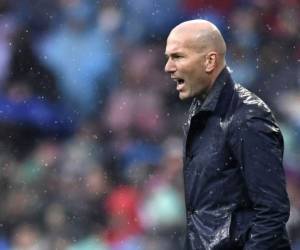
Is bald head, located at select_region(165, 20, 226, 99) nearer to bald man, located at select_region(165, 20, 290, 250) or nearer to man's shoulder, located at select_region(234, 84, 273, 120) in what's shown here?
bald man, located at select_region(165, 20, 290, 250)

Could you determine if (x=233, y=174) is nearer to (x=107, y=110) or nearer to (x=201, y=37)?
(x=201, y=37)

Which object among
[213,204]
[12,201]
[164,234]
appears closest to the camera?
[213,204]

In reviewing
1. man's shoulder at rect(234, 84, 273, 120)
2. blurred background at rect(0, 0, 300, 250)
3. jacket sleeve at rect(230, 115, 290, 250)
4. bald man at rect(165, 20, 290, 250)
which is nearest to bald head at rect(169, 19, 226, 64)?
bald man at rect(165, 20, 290, 250)

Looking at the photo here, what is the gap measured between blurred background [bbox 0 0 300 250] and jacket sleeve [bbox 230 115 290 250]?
3283 mm

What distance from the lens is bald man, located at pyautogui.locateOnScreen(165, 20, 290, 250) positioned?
9.35 ft

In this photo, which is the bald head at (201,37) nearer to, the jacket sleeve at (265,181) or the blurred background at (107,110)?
the jacket sleeve at (265,181)

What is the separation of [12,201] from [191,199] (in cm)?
371

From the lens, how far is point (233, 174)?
2930mm

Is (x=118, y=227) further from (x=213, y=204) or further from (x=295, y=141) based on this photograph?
(x=213, y=204)

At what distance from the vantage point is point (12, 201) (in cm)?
657

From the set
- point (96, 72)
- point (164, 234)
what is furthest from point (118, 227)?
point (96, 72)

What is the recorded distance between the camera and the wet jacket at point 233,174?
285 cm

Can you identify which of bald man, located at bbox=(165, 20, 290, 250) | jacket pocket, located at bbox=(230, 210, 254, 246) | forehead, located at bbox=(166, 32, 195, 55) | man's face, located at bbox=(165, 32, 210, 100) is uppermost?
forehead, located at bbox=(166, 32, 195, 55)

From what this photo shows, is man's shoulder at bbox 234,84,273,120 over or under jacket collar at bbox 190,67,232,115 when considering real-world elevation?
under
